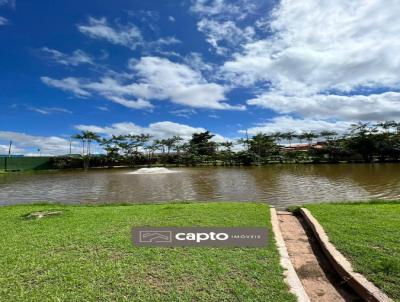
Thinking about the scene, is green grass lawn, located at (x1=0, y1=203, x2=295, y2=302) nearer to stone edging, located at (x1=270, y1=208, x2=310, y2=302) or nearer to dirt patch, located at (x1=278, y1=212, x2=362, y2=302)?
stone edging, located at (x1=270, y1=208, x2=310, y2=302)

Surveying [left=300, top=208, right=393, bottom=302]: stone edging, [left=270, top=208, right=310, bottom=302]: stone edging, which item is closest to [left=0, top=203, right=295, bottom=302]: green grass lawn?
[left=270, top=208, right=310, bottom=302]: stone edging

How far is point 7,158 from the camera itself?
38312 mm

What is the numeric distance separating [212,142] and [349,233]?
4503 cm

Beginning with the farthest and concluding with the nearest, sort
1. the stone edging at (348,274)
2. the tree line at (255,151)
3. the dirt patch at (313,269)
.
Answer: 1. the tree line at (255,151)
2. the dirt patch at (313,269)
3. the stone edging at (348,274)

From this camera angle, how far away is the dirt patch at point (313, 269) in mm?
3273

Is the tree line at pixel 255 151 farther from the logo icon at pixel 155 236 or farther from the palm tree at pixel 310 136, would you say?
the logo icon at pixel 155 236

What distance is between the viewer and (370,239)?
4445mm

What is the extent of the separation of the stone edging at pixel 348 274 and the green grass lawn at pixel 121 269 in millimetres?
778

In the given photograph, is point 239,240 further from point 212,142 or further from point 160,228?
point 212,142

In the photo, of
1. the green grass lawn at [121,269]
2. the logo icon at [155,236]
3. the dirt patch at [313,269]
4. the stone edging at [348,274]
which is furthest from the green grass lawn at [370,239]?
the logo icon at [155,236]

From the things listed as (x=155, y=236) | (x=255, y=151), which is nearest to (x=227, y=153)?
(x=255, y=151)

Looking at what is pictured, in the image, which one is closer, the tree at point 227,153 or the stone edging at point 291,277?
the stone edging at point 291,277

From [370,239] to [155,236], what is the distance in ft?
11.2

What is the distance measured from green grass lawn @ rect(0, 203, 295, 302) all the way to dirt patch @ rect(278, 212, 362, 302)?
1.26 ft
